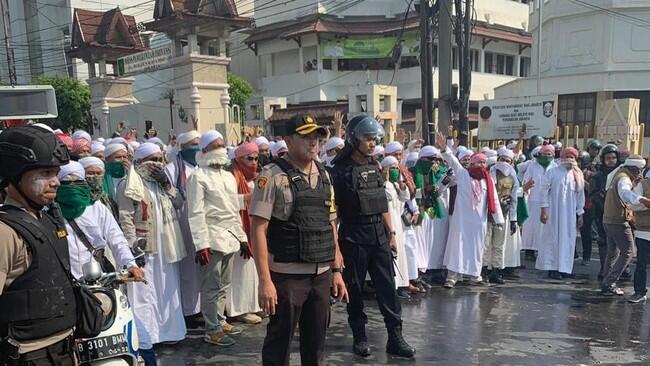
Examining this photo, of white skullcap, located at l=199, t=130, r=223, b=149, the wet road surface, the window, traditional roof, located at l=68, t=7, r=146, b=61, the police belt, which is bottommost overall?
the wet road surface

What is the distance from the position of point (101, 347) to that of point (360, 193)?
2.35m

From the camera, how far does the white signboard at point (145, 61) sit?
569 inches

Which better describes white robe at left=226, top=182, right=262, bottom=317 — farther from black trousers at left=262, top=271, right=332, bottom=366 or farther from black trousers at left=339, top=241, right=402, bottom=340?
black trousers at left=262, top=271, right=332, bottom=366

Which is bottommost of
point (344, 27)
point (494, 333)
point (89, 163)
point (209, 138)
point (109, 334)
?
point (494, 333)

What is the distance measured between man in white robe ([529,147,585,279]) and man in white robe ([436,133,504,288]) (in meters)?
1.08

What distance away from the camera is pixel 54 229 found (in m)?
2.32

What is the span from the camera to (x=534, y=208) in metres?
→ 8.05

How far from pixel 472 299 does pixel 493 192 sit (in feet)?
4.65

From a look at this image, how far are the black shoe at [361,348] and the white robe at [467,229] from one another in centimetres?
257

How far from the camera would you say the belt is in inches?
84.8

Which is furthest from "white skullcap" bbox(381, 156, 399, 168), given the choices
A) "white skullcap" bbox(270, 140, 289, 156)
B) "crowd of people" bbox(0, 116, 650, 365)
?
"white skullcap" bbox(270, 140, 289, 156)

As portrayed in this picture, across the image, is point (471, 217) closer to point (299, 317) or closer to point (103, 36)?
point (299, 317)

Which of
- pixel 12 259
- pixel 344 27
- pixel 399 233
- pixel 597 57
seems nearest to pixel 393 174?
pixel 399 233

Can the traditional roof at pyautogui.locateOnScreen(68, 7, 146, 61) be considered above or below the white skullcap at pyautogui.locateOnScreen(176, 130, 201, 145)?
above
